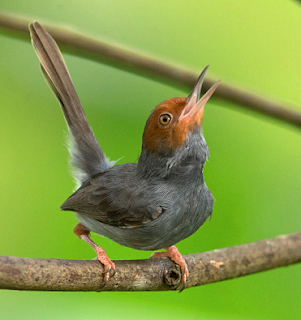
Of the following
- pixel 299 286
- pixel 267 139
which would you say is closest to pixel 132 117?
pixel 267 139

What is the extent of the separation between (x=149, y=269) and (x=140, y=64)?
4.59 ft

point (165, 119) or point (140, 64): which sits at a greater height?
point (140, 64)

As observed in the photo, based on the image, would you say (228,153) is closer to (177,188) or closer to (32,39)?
(177,188)

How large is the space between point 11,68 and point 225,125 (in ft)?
8.23

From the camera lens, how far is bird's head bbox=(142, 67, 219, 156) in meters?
2.41

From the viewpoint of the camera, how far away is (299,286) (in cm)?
365

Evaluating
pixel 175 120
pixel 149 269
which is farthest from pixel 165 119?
pixel 149 269

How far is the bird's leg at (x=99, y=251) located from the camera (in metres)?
2.38

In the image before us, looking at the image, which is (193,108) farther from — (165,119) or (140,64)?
(140,64)

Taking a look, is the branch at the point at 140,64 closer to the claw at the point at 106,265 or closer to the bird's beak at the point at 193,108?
the bird's beak at the point at 193,108

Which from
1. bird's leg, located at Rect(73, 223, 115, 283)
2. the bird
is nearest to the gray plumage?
the bird

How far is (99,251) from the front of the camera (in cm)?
266

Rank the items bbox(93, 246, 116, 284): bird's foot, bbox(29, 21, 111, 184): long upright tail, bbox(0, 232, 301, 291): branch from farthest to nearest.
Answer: bbox(29, 21, 111, 184): long upright tail, bbox(93, 246, 116, 284): bird's foot, bbox(0, 232, 301, 291): branch

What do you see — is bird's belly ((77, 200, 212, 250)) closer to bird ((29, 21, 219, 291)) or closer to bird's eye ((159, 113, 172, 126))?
bird ((29, 21, 219, 291))
